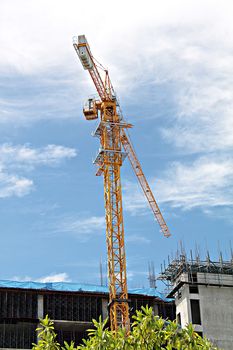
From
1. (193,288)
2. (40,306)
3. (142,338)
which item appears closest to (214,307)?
(193,288)

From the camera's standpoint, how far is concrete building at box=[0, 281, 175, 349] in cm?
6775

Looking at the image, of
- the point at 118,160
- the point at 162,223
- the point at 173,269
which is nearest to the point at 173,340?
the point at 173,269

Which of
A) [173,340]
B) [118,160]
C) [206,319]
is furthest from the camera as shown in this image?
[118,160]

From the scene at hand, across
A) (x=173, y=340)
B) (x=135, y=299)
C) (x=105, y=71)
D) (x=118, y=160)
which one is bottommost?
(x=173, y=340)

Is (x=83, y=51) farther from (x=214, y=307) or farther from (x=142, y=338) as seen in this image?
(x=142, y=338)

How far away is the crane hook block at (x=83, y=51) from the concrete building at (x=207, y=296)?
76.4 feet

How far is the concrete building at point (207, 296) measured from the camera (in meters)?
58.2

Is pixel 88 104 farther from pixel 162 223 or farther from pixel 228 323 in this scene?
pixel 228 323

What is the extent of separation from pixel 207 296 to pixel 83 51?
29.2 meters

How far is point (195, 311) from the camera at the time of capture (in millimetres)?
59625

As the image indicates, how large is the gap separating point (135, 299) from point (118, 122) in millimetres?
20700

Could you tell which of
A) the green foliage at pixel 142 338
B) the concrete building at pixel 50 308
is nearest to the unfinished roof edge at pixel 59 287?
the concrete building at pixel 50 308

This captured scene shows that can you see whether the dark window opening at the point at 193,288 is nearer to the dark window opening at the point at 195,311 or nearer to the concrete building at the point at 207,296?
the concrete building at the point at 207,296

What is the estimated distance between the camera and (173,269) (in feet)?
215
